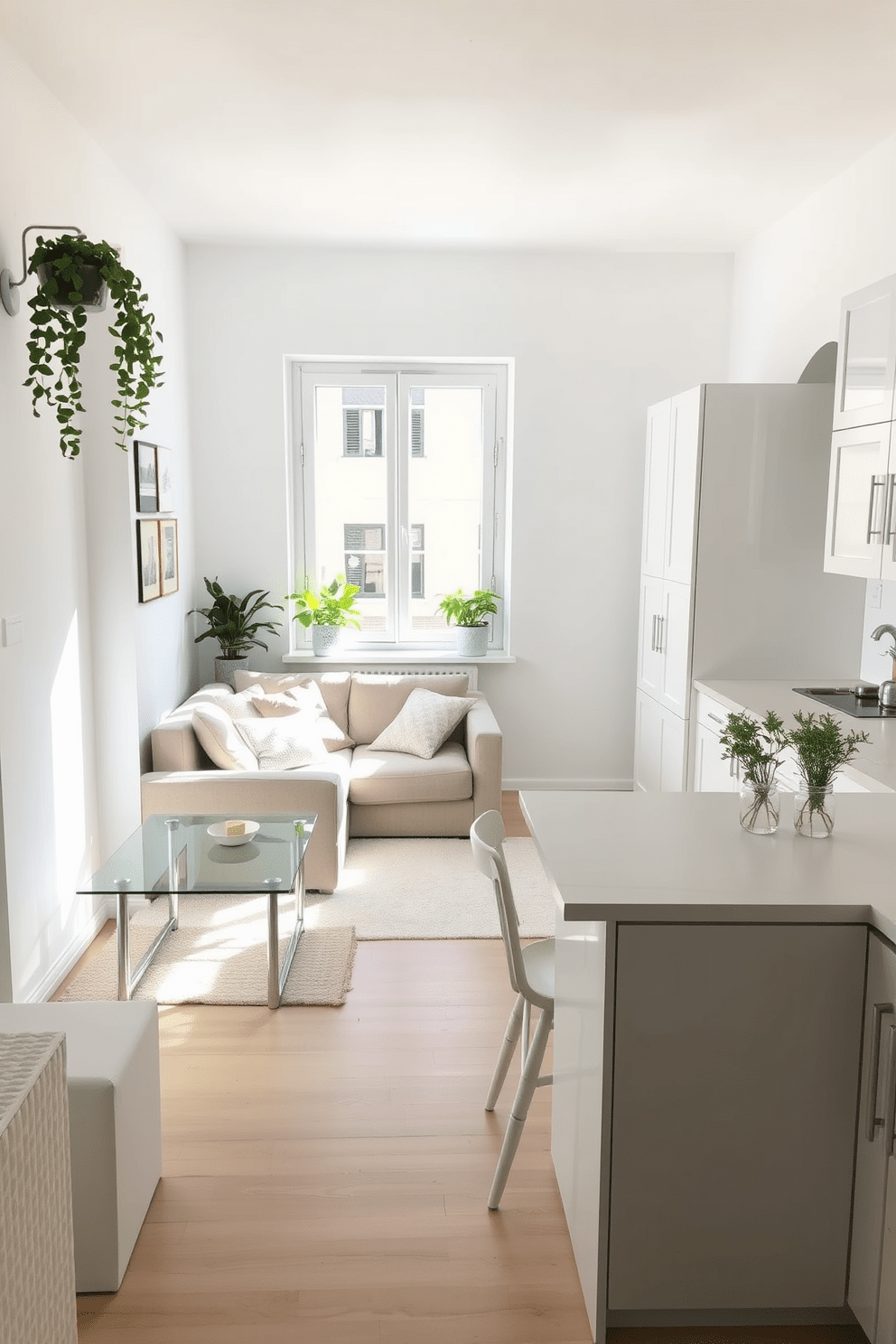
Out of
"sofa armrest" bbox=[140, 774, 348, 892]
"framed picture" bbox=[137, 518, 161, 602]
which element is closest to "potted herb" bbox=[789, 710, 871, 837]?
"sofa armrest" bbox=[140, 774, 348, 892]

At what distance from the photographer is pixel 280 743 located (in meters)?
4.68

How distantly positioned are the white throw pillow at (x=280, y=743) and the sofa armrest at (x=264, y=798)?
15.1 inches

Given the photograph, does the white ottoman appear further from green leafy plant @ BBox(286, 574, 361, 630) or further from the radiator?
green leafy plant @ BBox(286, 574, 361, 630)

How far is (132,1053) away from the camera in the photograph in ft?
7.13

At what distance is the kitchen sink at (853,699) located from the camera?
349cm

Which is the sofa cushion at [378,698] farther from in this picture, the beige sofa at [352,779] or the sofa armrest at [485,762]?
the sofa armrest at [485,762]

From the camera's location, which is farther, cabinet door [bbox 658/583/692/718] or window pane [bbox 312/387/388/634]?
window pane [bbox 312/387/388/634]

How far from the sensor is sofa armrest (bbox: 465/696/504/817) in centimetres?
484

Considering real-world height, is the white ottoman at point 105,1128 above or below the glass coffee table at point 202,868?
below

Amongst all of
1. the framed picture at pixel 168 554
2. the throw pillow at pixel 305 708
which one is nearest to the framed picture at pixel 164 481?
the framed picture at pixel 168 554

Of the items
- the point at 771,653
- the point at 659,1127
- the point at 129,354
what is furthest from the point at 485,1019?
the point at 129,354

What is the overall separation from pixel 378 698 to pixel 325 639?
0.50 meters

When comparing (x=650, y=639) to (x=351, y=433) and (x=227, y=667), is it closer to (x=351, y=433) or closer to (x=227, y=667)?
(x=351, y=433)

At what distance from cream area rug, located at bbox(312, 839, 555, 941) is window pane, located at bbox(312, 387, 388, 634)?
5.19ft
